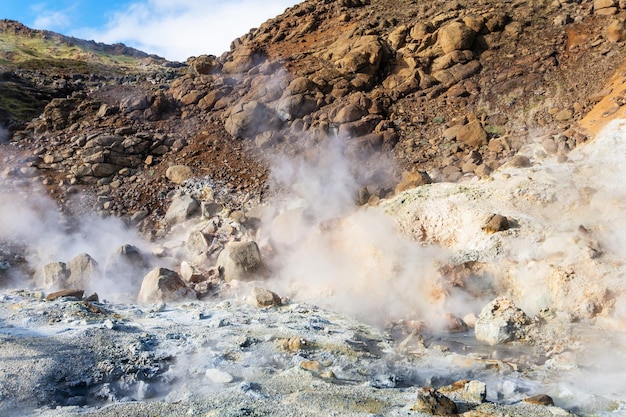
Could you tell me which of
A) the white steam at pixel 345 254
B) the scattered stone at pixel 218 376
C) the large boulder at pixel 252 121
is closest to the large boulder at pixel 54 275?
the white steam at pixel 345 254

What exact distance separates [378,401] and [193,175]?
29.9ft

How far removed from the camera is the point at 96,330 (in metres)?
6.40

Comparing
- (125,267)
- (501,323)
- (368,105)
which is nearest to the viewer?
(501,323)

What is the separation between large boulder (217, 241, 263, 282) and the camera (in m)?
9.30

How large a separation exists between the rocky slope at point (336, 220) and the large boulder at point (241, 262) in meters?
0.05

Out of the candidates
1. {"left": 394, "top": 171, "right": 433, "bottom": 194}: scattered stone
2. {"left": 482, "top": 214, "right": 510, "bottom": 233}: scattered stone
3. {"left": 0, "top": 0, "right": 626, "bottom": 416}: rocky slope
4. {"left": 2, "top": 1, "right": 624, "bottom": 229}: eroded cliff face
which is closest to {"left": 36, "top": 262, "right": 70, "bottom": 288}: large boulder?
{"left": 0, "top": 0, "right": 626, "bottom": 416}: rocky slope

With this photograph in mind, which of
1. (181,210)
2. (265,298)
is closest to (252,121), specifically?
(181,210)

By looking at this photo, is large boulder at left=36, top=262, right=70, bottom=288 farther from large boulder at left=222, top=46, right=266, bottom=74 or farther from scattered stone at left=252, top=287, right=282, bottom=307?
large boulder at left=222, top=46, right=266, bottom=74

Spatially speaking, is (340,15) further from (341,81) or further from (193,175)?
(193,175)

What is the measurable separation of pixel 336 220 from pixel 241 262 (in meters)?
2.16

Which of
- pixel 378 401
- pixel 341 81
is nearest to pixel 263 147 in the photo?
pixel 341 81

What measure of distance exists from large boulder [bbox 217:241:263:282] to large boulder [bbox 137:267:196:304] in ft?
2.70

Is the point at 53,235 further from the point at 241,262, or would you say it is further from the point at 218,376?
the point at 218,376

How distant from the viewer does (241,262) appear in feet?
30.6
